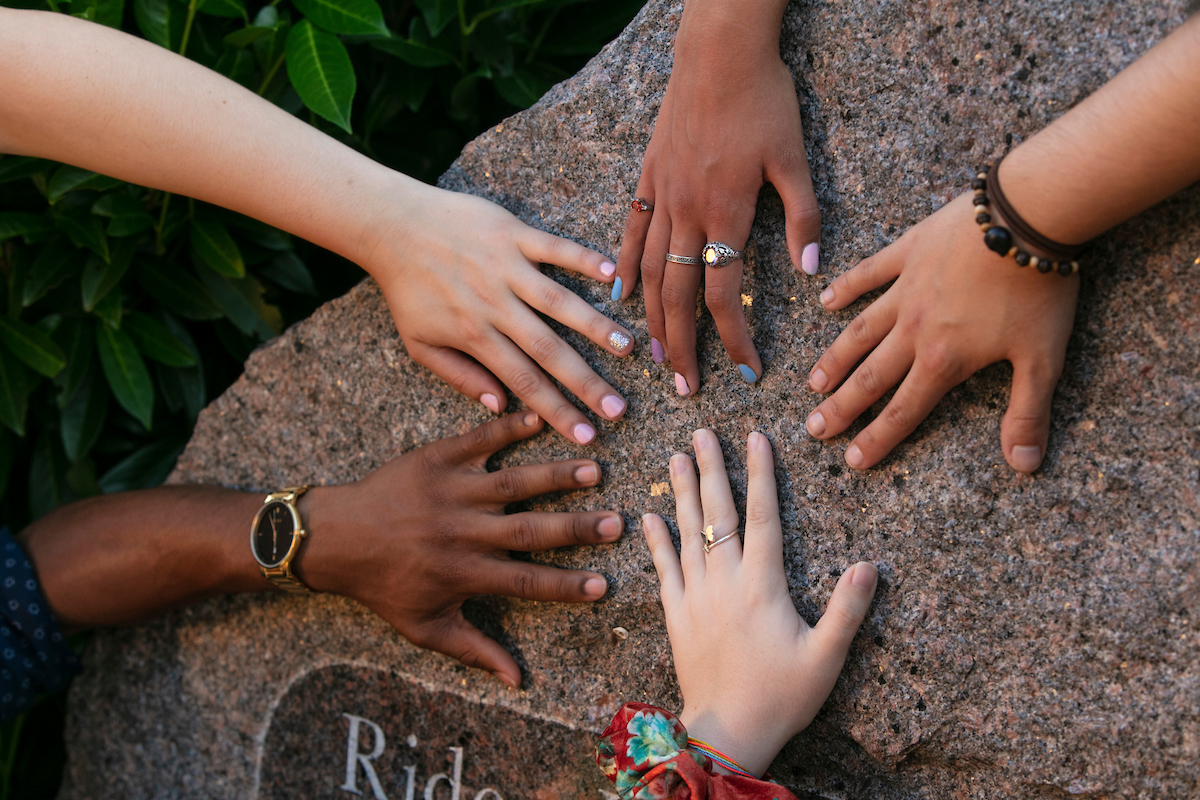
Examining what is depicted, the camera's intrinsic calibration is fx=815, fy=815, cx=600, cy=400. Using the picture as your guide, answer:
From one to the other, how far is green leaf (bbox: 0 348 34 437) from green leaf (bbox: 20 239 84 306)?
0.41ft

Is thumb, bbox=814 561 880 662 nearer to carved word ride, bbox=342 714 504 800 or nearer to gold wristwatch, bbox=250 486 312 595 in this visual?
carved word ride, bbox=342 714 504 800

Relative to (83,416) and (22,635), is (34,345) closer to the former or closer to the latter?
(83,416)

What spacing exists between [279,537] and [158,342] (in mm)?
599

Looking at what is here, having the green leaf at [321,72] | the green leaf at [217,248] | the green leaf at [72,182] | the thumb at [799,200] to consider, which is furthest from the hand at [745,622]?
the green leaf at [72,182]

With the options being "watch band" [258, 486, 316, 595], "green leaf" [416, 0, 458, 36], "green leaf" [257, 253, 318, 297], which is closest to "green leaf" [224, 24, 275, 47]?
"green leaf" [416, 0, 458, 36]

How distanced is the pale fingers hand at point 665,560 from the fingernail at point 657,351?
18cm

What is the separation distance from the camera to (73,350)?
1.49m

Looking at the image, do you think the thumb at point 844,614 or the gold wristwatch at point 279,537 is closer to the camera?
the thumb at point 844,614

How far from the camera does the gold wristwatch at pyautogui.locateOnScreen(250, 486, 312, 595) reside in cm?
109

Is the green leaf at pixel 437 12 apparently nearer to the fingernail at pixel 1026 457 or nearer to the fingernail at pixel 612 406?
the fingernail at pixel 612 406

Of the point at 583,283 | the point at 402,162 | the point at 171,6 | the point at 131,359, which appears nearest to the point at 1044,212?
the point at 583,283

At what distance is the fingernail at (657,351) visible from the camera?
3.10 ft

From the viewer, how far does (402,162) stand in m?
1.55

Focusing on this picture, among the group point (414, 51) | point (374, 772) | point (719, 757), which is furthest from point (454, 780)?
point (414, 51)
